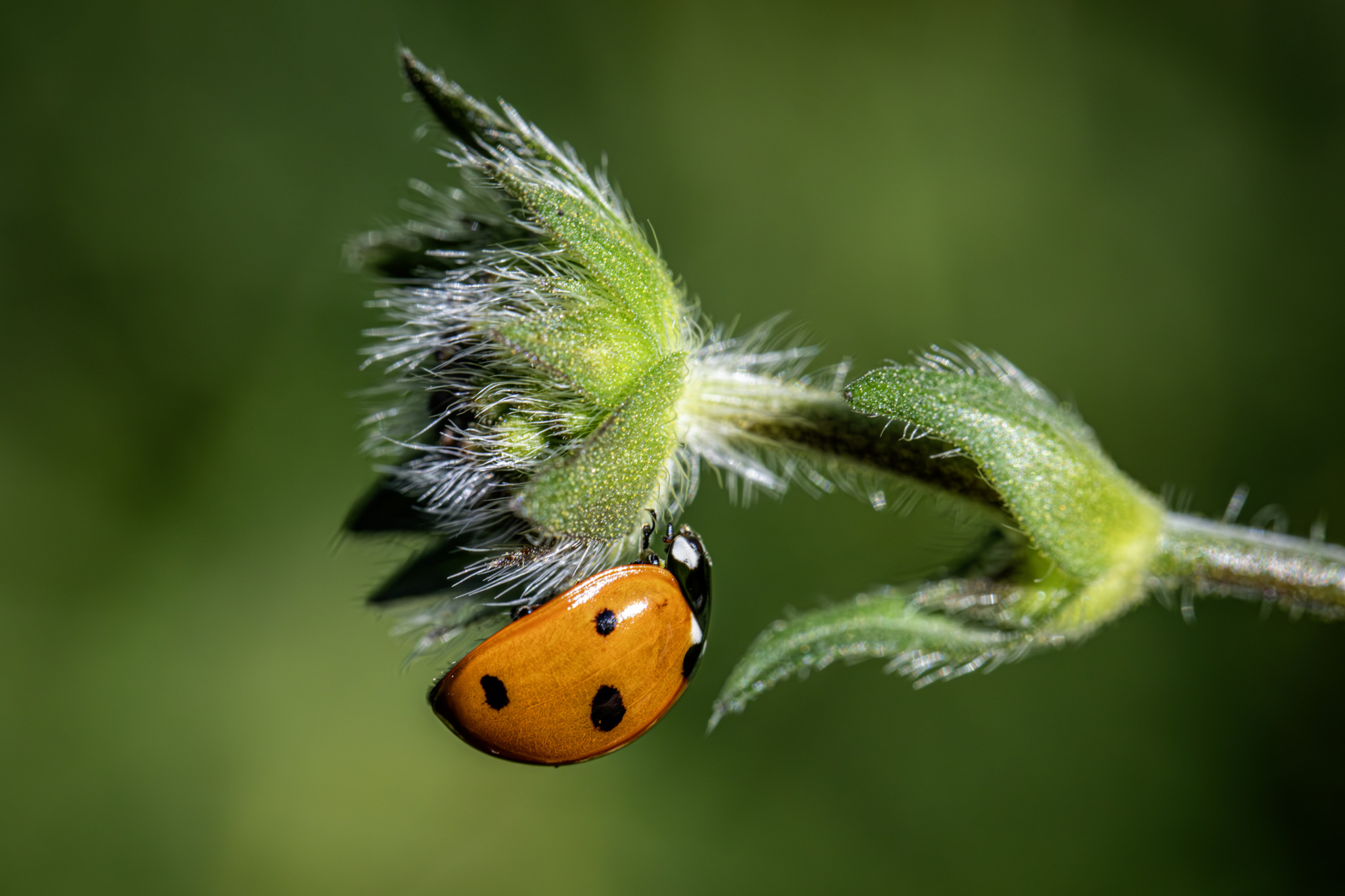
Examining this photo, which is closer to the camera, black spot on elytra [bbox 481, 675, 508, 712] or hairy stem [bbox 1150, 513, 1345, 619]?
black spot on elytra [bbox 481, 675, 508, 712]

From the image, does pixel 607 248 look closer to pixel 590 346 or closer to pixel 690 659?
pixel 590 346

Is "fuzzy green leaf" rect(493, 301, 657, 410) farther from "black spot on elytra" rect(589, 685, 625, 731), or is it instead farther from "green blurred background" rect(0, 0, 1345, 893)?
"green blurred background" rect(0, 0, 1345, 893)

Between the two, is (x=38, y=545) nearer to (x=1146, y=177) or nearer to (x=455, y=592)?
(x=455, y=592)

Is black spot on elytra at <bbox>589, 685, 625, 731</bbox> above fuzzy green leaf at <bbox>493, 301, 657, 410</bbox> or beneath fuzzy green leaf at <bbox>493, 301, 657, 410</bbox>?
beneath

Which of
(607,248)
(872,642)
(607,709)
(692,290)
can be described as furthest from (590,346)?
(692,290)

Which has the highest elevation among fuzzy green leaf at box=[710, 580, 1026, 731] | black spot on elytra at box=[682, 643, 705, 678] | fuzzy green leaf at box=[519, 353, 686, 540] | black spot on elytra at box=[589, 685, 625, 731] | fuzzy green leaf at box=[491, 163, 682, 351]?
fuzzy green leaf at box=[491, 163, 682, 351]

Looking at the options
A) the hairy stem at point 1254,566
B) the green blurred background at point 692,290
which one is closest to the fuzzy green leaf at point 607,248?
the hairy stem at point 1254,566

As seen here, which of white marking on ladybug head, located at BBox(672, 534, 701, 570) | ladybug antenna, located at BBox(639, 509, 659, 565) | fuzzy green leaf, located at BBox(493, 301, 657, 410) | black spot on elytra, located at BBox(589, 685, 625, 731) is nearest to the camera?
fuzzy green leaf, located at BBox(493, 301, 657, 410)

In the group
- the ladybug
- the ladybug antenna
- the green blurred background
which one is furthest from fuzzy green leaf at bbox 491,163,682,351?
the green blurred background

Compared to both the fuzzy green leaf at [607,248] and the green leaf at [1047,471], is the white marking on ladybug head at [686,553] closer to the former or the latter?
the fuzzy green leaf at [607,248]

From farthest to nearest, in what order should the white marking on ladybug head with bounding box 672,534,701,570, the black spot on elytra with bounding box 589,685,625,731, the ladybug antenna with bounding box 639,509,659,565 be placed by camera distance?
1. the white marking on ladybug head with bounding box 672,534,701,570
2. the ladybug antenna with bounding box 639,509,659,565
3. the black spot on elytra with bounding box 589,685,625,731
